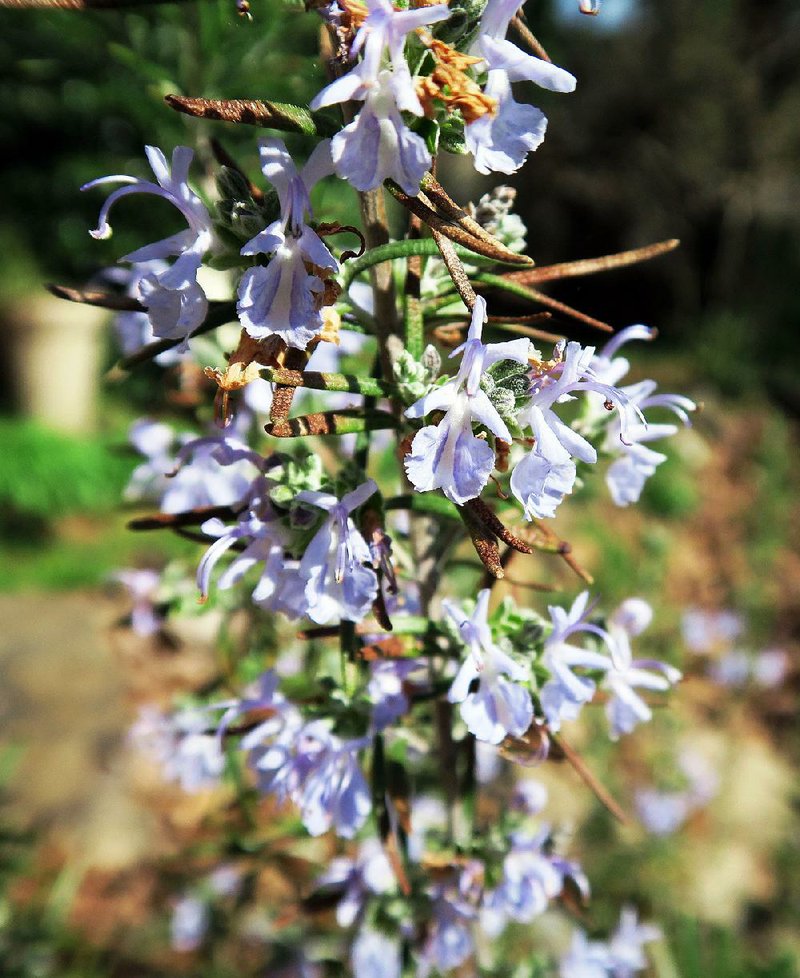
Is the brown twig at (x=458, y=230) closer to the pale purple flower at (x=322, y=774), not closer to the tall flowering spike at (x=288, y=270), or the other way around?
the tall flowering spike at (x=288, y=270)

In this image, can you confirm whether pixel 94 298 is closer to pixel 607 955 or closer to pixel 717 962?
pixel 607 955

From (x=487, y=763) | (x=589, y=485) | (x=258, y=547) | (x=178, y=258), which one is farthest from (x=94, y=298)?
(x=589, y=485)

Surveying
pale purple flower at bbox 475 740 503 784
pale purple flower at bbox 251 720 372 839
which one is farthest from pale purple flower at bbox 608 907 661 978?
pale purple flower at bbox 251 720 372 839

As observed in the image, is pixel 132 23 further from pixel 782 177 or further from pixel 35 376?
pixel 782 177

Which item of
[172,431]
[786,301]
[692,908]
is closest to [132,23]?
[172,431]

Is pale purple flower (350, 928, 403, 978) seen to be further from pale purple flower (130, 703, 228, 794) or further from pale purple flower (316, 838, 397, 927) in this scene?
pale purple flower (130, 703, 228, 794)
